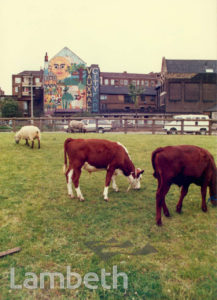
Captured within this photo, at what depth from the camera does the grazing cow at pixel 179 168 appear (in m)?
5.25

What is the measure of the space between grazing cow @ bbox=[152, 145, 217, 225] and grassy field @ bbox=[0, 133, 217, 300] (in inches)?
23.4

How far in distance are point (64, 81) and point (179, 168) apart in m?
47.1

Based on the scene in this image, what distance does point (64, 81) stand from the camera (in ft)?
164

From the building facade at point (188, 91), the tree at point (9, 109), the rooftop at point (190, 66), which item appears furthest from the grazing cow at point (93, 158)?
the rooftop at point (190, 66)

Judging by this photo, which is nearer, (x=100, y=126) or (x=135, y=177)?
(x=135, y=177)

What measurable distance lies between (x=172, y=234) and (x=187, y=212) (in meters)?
1.17

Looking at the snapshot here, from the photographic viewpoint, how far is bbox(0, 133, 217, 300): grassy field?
3.61 meters

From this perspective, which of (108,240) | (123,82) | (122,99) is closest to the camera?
(108,240)

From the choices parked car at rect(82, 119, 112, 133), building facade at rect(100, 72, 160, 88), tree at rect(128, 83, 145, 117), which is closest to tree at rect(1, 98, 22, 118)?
parked car at rect(82, 119, 112, 133)

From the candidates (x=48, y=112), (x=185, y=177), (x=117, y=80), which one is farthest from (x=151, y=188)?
(x=117, y=80)

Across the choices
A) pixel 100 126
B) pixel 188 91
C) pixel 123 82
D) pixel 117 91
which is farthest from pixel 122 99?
pixel 100 126

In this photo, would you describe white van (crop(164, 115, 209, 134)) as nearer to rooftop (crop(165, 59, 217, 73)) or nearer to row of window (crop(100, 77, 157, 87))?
rooftop (crop(165, 59, 217, 73))

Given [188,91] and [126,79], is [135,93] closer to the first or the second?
[188,91]

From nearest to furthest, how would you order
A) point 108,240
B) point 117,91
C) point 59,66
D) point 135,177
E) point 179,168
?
1. point 108,240
2. point 179,168
3. point 135,177
4. point 59,66
5. point 117,91
